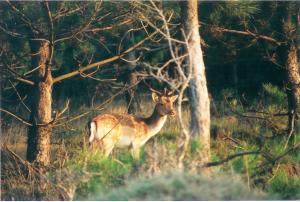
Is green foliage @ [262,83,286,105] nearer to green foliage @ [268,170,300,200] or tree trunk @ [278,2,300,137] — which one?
tree trunk @ [278,2,300,137]

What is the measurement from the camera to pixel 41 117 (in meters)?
12.5

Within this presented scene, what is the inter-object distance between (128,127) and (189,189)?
5.81m

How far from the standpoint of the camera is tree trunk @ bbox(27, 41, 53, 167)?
12402 mm

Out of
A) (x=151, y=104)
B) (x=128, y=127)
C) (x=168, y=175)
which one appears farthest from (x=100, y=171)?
(x=151, y=104)

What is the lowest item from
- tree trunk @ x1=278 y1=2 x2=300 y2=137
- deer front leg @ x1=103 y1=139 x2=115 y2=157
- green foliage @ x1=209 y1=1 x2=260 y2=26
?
deer front leg @ x1=103 y1=139 x2=115 y2=157

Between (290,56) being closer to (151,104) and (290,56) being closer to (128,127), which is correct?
(128,127)

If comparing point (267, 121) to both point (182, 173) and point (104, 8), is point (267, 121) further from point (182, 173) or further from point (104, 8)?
point (182, 173)

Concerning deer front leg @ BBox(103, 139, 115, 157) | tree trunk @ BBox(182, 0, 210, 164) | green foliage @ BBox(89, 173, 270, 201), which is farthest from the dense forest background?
tree trunk @ BBox(182, 0, 210, 164)

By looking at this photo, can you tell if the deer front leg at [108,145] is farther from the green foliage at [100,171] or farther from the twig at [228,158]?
the twig at [228,158]

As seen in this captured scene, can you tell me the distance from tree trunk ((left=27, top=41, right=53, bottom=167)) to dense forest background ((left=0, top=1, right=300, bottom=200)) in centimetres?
3

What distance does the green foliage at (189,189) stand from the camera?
834 cm

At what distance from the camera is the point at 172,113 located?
14.2 metres

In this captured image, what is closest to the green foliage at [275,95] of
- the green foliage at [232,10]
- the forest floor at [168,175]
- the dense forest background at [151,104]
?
the dense forest background at [151,104]

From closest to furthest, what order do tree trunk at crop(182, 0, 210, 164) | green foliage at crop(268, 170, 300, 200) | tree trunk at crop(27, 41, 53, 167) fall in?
1. green foliage at crop(268, 170, 300, 200)
2. tree trunk at crop(182, 0, 210, 164)
3. tree trunk at crop(27, 41, 53, 167)
